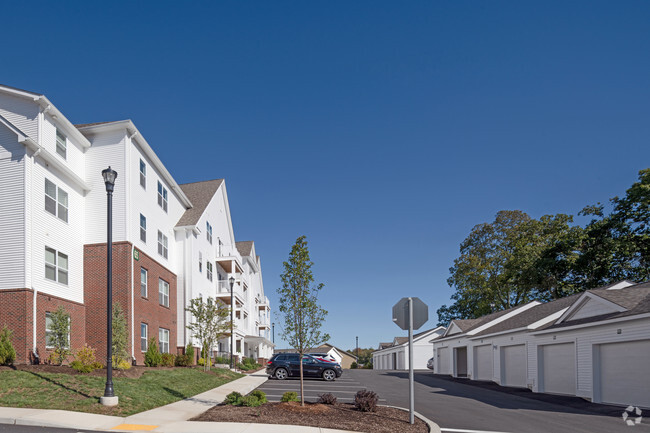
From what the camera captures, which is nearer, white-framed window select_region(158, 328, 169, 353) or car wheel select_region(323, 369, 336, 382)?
white-framed window select_region(158, 328, 169, 353)

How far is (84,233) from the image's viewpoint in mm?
23781

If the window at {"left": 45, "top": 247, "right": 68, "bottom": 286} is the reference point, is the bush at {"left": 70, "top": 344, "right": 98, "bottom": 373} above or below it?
below

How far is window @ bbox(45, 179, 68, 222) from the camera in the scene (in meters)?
21.0

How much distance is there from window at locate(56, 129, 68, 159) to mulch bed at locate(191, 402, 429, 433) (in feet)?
47.3

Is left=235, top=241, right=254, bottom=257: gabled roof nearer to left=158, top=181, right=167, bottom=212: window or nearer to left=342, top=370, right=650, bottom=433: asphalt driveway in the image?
left=158, top=181, right=167, bottom=212: window

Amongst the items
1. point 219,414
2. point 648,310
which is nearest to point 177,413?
point 219,414

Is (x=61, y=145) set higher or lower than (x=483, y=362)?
higher

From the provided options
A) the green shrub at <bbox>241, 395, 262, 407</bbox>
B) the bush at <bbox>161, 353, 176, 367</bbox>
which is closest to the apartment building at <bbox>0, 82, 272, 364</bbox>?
A: the bush at <bbox>161, 353, 176, 367</bbox>

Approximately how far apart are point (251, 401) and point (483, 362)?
75.5ft

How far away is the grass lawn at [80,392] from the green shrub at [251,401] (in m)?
2.38

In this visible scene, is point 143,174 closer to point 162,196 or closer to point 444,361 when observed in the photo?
point 162,196

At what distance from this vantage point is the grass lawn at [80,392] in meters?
12.4

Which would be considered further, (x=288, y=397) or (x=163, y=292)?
(x=163, y=292)

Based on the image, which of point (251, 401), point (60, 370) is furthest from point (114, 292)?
point (251, 401)
